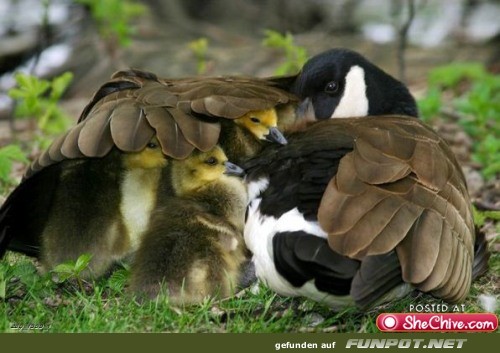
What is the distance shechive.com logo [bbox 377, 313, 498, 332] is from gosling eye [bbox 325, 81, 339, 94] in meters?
2.10

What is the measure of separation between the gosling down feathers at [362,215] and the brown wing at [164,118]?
0.48m

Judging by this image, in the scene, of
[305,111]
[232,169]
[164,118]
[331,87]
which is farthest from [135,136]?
[331,87]

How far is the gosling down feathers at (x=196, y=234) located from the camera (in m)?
5.98

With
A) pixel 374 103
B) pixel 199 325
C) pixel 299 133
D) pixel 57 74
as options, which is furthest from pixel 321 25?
pixel 199 325

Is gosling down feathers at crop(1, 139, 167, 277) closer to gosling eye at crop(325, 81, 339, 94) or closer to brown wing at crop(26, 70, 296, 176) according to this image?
brown wing at crop(26, 70, 296, 176)

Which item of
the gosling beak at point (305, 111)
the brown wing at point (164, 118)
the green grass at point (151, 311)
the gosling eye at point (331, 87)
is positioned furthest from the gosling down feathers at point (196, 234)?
the gosling eye at point (331, 87)

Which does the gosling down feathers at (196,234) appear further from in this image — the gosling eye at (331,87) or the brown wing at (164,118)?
the gosling eye at (331,87)

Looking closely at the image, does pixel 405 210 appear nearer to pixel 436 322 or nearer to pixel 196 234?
pixel 436 322

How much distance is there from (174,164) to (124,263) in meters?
0.74

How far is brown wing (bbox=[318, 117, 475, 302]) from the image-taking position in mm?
5289

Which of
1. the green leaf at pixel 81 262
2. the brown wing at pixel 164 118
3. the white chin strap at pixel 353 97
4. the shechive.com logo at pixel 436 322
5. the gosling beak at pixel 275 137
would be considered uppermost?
the brown wing at pixel 164 118

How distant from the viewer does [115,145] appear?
5.98 meters

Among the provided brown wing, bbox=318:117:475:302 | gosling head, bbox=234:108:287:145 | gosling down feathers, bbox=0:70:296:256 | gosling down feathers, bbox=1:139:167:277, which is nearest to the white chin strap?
gosling down feathers, bbox=0:70:296:256

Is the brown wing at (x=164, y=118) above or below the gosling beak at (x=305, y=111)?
above
